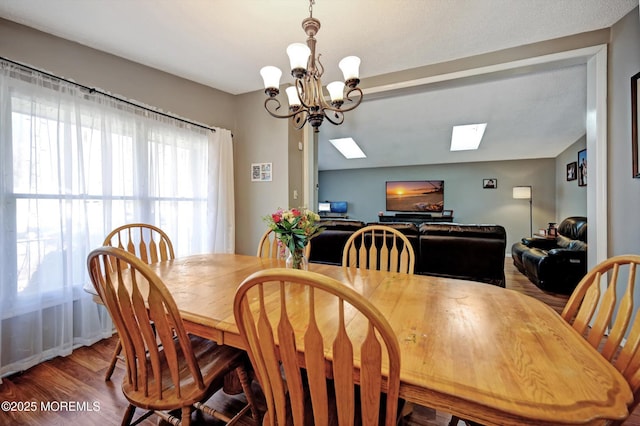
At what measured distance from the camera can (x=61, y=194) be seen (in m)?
1.90

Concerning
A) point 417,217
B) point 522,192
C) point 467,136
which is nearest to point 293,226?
point 467,136

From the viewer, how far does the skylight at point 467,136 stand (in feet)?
15.3

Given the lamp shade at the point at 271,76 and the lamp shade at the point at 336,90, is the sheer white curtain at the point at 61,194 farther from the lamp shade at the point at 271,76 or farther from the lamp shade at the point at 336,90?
the lamp shade at the point at 336,90

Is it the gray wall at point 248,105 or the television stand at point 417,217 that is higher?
the gray wall at point 248,105

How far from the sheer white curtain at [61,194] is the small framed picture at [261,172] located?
3.03 feet

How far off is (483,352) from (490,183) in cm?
675

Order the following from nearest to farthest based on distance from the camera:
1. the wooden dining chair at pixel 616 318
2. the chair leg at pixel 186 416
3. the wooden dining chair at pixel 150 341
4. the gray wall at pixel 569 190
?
the wooden dining chair at pixel 616 318 < the wooden dining chair at pixel 150 341 < the chair leg at pixel 186 416 < the gray wall at pixel 569 190

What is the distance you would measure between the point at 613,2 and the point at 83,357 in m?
4.44

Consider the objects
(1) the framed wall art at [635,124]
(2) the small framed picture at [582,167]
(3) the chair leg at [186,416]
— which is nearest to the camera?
(3) the chair leg at [186,416]

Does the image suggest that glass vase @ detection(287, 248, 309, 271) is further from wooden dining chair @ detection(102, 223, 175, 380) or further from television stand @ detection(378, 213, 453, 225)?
television stand @ detection(378, 213, 453, 225)

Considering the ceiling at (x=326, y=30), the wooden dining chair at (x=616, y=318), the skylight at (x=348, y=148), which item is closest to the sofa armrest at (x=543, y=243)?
the ceiling at (x=326, y=30)

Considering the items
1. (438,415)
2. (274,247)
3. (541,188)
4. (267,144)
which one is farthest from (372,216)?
(438,415)

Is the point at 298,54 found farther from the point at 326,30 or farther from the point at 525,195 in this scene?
the point at 525,195

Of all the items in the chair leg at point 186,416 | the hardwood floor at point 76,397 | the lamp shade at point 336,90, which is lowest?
the hardwood floor at point 76,397
